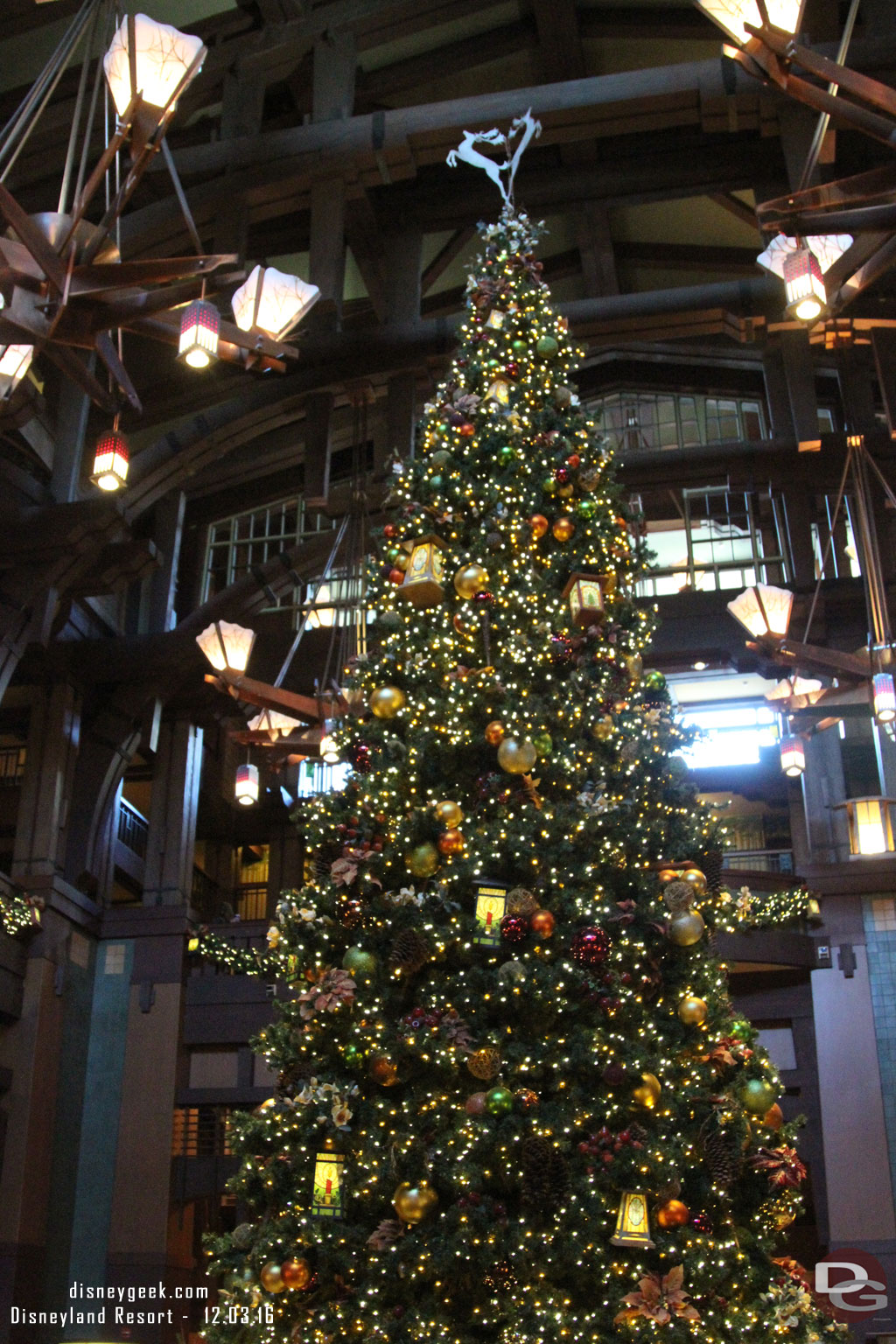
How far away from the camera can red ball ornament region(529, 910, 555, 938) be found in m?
5.05

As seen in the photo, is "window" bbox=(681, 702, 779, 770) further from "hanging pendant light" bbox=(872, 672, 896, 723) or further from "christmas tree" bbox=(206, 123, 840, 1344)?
"christmas tree" bbox=(206, 123, 840, 1344)

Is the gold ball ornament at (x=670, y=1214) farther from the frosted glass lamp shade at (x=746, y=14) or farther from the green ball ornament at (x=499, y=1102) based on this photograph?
the frosted glass lamp shade at (x=746, y=14)

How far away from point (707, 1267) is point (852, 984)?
753 centimetres

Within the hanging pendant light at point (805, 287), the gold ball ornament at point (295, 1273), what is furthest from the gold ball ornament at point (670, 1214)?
the hanging pendant light at point (805, 287)

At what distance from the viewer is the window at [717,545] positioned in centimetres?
1411

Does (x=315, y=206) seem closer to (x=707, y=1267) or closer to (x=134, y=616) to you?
(x=134, y=616)

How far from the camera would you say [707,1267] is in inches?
179

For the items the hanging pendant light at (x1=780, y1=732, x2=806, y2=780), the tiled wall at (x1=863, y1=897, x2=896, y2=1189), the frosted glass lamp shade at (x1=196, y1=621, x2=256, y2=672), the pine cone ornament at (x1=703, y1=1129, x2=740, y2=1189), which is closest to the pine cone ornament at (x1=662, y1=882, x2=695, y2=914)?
the pine cone ornament at (x1=703, y1=1129, x2=740, y2=1189)

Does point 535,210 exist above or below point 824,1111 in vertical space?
above

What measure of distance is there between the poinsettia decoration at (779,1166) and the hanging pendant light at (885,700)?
3.66 m

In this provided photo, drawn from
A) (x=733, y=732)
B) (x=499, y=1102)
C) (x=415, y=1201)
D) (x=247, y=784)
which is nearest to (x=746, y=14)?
(x=499, y=1102)

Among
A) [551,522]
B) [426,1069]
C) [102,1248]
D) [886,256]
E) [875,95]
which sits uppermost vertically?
[875,95]

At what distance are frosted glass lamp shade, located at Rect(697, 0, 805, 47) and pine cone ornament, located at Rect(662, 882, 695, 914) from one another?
336 centimetres

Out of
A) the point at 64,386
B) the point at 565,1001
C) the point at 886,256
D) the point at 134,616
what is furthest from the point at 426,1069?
the point at 134,616
